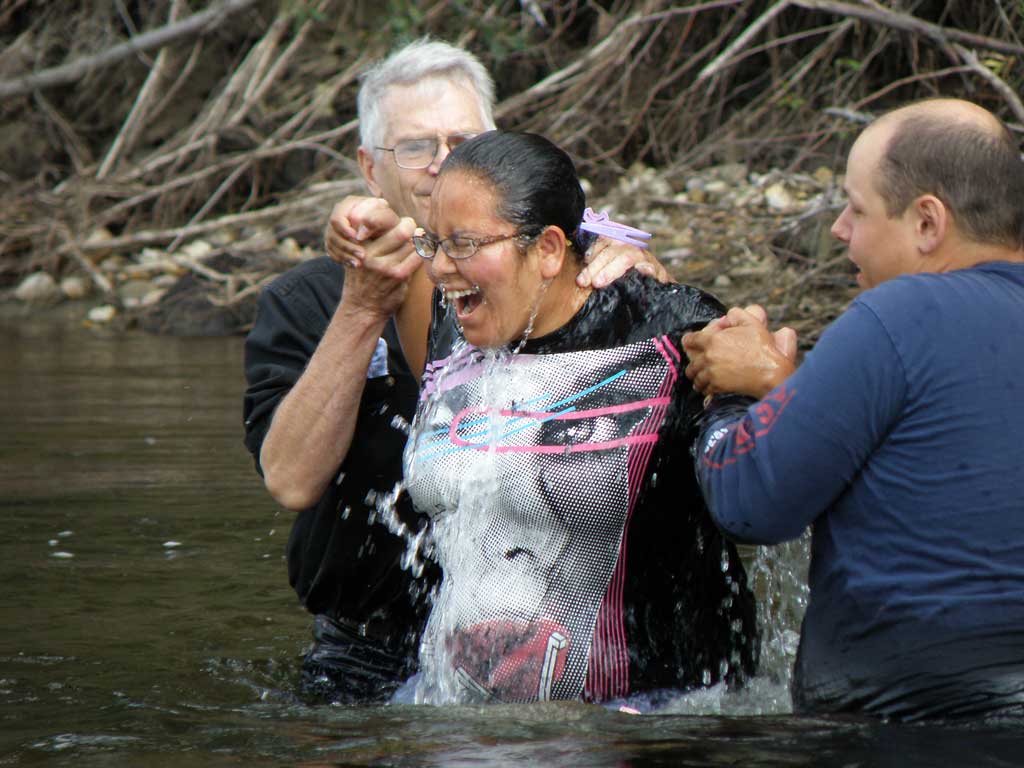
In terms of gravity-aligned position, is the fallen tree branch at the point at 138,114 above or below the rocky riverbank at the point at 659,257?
above

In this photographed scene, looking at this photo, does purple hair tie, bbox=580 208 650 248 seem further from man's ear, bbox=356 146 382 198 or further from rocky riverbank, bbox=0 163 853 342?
rocky riverbank, bbox=0 163 853 342


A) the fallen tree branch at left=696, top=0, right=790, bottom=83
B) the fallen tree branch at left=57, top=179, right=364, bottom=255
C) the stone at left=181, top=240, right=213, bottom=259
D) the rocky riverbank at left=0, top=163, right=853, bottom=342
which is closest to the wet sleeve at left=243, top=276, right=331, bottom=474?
the rocky riverbank at left=0, top=163, right=853, bottom=342

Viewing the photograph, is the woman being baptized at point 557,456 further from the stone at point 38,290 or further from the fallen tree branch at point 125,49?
the stone at point 38,290

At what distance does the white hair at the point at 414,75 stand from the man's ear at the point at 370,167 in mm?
16

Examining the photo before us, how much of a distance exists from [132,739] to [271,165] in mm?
9798

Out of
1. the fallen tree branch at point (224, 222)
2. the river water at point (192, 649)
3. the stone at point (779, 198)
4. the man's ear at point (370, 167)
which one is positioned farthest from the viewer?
the fallen tree branch at point (224, 222)

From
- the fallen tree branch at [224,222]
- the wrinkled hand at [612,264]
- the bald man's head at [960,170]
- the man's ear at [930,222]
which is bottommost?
the wrinkled hand at [612,264]

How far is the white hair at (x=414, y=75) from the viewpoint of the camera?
157 inches

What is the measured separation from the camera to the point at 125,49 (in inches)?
499

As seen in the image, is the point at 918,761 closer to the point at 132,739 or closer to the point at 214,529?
the point at 132,739

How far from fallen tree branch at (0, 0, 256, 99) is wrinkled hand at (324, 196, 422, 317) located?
30.8 feet

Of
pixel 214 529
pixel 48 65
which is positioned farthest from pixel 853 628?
pixel 48 65

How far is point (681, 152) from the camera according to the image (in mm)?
11422

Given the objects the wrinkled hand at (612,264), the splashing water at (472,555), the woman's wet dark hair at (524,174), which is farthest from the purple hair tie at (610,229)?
the splashing water at (472,555)
